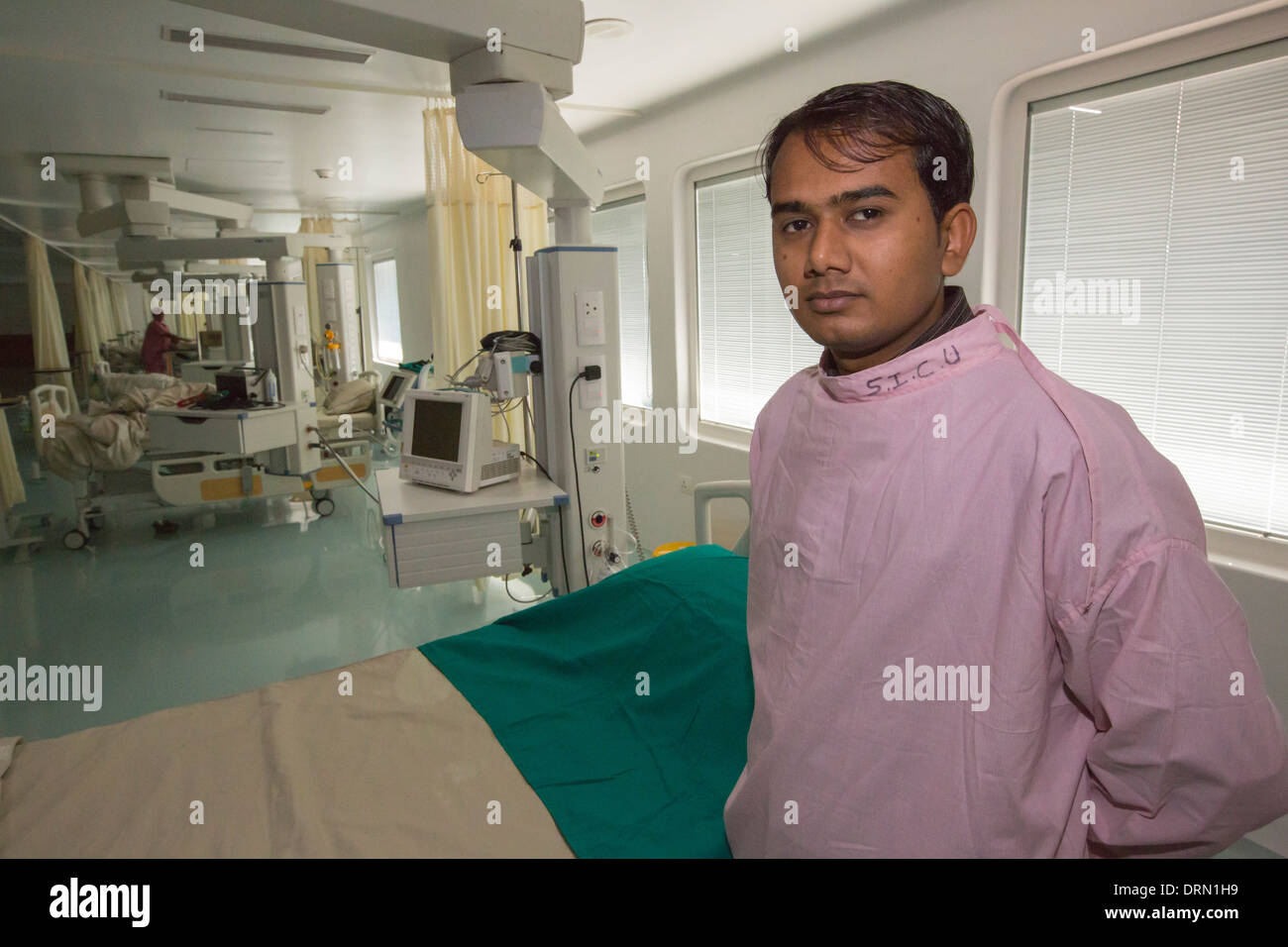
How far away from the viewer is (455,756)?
159 cm

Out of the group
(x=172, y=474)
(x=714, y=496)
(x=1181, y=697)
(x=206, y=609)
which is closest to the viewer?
(x=1181, y=697)

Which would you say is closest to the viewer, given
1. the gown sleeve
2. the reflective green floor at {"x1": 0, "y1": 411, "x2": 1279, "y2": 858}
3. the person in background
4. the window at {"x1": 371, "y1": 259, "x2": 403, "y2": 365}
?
the gown sleeve

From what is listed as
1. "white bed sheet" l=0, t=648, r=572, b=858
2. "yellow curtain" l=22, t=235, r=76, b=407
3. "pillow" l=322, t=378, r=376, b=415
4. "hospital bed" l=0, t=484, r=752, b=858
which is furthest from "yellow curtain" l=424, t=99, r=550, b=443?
"yellow curtain" l=22, t=235, r=76, b=407

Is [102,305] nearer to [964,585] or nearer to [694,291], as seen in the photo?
[694,291]

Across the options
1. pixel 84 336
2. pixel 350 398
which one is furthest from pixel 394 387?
pixel 84 336

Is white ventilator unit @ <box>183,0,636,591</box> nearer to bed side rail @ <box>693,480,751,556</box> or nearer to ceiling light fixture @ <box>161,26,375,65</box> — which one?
bed side rail @ <box>693,480,751,556</box>

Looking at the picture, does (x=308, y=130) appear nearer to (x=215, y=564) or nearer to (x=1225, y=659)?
(x=215, y=564)

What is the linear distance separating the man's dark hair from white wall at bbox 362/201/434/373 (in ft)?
26.0

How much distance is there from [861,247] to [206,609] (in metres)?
4.02

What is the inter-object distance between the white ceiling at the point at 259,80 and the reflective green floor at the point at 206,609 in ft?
8.44

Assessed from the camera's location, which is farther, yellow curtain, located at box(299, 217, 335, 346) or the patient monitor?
yellow curtain, located at box(299, 217, 335, 346)

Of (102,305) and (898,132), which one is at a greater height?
(102,305)

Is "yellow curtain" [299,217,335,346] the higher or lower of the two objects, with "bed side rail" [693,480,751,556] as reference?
higher

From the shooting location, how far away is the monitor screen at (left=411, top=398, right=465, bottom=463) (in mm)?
2736
